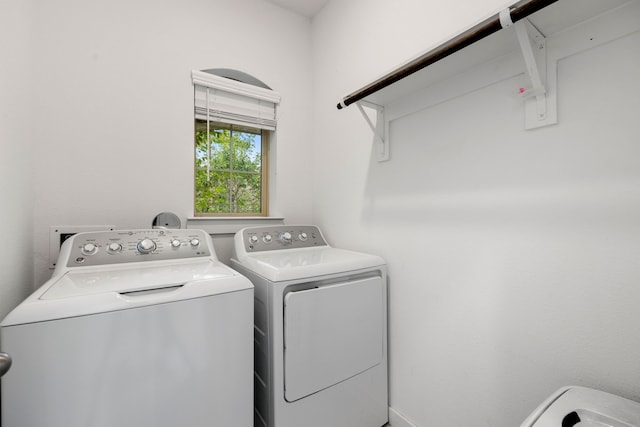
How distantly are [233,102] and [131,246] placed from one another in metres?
1.17

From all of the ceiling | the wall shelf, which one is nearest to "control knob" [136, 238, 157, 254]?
the wall shelf

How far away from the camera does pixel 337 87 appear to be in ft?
6.59

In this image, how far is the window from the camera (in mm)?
1851

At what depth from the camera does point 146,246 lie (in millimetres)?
1323

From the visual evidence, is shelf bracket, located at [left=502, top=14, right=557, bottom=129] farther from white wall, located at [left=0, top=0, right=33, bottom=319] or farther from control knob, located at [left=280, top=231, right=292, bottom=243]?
white wall, located at [left=0, top=0, right=33, bottom=319]

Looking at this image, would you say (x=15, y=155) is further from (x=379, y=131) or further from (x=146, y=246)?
(x=379, y=131)

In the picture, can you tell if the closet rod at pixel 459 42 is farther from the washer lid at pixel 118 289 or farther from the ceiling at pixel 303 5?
the ceiling at pixel 303 5

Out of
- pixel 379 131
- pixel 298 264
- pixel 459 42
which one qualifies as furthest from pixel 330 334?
pixel 459 42

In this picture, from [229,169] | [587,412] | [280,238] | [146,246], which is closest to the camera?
[587,412]

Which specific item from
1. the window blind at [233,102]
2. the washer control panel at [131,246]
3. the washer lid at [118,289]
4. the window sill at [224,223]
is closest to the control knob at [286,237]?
the window sill at [224,223]

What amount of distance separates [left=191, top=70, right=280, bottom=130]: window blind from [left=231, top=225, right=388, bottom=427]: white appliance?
987mm

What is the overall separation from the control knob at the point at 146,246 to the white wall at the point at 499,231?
116cm

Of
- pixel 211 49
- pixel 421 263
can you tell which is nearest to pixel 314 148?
pixel 211 49

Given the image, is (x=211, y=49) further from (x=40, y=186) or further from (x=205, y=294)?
(x=205, y=294)
